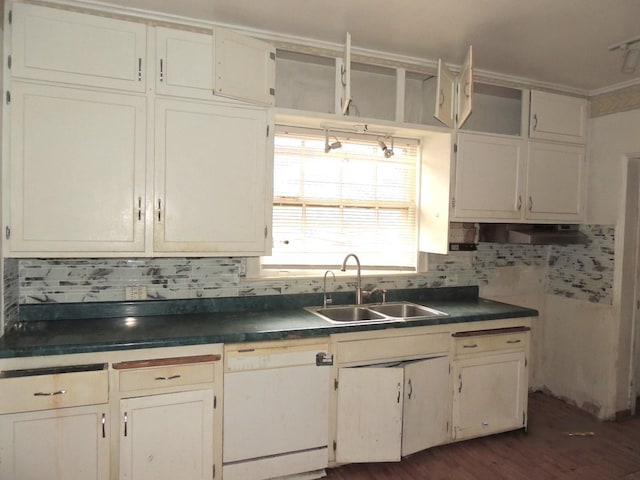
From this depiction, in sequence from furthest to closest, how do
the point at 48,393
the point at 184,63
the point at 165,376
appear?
the point at 184,63 → the point at 165,376 → the point at 48,393

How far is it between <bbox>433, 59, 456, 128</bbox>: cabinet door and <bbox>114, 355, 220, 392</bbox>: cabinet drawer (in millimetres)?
2028

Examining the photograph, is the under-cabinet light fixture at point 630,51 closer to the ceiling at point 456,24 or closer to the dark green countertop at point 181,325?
the ceiling at point 456,24

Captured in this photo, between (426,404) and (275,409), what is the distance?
3.18 ft

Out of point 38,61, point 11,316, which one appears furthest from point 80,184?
point 11,316

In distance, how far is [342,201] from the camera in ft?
10.2

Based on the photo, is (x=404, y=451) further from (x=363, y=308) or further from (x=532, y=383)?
(x=532, y=383)

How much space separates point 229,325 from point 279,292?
575 mm

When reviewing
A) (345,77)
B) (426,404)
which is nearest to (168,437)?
(426,404)

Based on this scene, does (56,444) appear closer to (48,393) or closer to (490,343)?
(48,393)

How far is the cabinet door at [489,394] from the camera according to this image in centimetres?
277

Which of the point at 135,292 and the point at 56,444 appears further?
the point at 135,292

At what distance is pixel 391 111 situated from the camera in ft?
10.3

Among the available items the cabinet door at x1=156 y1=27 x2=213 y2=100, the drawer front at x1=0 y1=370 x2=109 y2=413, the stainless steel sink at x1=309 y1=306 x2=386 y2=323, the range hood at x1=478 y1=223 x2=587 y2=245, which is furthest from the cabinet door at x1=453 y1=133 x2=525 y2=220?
the drawer front at x1=0 y1=370 x2=109 y2=413

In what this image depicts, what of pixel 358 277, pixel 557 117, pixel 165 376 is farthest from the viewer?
pixel 557 117
